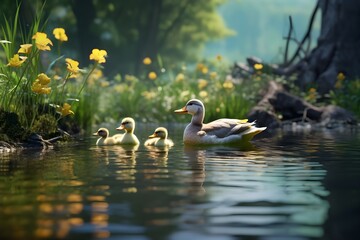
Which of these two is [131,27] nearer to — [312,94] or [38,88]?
[312,94]

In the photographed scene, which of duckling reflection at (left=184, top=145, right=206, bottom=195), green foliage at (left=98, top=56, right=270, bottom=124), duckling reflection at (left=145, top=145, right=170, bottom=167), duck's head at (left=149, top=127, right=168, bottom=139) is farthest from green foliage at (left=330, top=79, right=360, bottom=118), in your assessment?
duckling reflection at (left=145, top=145, right=170, bottom=167)

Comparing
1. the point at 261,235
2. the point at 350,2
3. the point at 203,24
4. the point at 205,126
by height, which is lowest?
the point at 261,235

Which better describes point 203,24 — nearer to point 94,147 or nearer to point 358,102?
point 358,102

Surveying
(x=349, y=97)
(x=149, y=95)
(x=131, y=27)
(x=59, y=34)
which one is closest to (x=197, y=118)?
(x=59, y=34)

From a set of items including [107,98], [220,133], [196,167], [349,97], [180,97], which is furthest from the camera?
[107,98]

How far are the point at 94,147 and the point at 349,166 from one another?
4733mm

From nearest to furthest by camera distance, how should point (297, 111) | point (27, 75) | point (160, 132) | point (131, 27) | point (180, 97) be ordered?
point (160, 132) < point (27, 75) < point (297, 111) < point (180, 97) < point (131, 27)

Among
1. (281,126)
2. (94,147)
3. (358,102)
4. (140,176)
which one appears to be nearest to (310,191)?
(140,176)

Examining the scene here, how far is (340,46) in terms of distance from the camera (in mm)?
24844

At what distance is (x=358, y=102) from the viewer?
73.0 ft

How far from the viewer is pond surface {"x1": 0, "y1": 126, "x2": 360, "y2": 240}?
16.7 ft

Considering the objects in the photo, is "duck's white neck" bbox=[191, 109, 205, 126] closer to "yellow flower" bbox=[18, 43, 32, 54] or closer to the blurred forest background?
"yellow flower" bbox=[18, 43, 32, 54]

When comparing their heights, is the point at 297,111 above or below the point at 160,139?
above

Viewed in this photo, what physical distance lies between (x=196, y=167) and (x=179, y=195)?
2475mm
